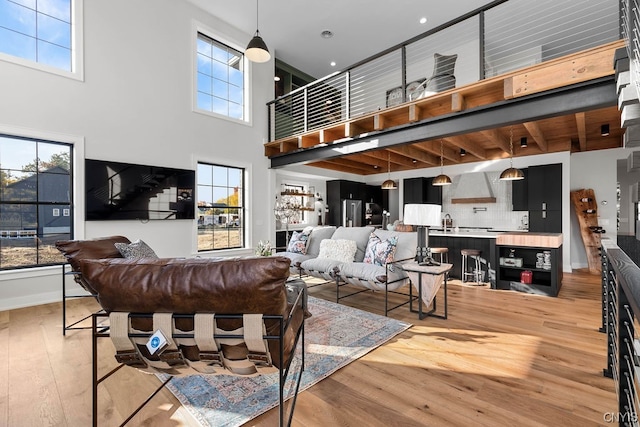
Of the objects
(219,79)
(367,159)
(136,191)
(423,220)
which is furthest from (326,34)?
(423,220)

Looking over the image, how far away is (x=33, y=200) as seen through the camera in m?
3.94

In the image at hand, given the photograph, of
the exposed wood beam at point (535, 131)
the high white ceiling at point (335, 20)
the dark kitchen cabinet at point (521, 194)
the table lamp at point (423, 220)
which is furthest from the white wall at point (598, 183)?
the table lamp at point (423, 220)

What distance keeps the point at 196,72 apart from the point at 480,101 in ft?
15.7

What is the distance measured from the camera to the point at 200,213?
18.6ft

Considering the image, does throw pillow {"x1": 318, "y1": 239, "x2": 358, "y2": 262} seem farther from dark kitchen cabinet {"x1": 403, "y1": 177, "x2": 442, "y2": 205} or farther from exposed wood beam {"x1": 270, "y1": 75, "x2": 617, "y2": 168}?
dark kitchen cabinet {"x1": 403, "y1": 177, "x2": 442, "y2": 205}

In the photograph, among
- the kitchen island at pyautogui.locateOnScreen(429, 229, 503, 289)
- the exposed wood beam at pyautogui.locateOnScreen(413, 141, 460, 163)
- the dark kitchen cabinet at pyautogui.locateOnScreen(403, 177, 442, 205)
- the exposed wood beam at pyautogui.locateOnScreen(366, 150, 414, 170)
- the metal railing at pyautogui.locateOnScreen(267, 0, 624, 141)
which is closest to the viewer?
the kitchen island at pyautogui.locateOnScreen(429, 229, 503, 289)

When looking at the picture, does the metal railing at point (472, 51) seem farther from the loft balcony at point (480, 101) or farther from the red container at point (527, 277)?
the red container at point (527, 277)

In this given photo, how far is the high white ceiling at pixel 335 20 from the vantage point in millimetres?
5566

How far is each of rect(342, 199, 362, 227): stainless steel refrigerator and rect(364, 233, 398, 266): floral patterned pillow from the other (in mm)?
4542

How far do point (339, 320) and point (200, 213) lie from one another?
11.8 ft

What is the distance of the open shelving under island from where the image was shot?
14.7 feet

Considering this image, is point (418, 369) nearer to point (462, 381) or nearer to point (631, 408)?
point (462, 381)

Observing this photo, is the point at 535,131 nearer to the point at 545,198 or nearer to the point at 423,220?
the point at 545,198

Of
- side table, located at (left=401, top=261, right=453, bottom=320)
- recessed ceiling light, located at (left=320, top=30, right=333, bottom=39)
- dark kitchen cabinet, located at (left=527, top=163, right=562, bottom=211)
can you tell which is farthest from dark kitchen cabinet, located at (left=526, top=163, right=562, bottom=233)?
recessed ceiling light, located at (left=320, top=30, right=333, bottom=39)
